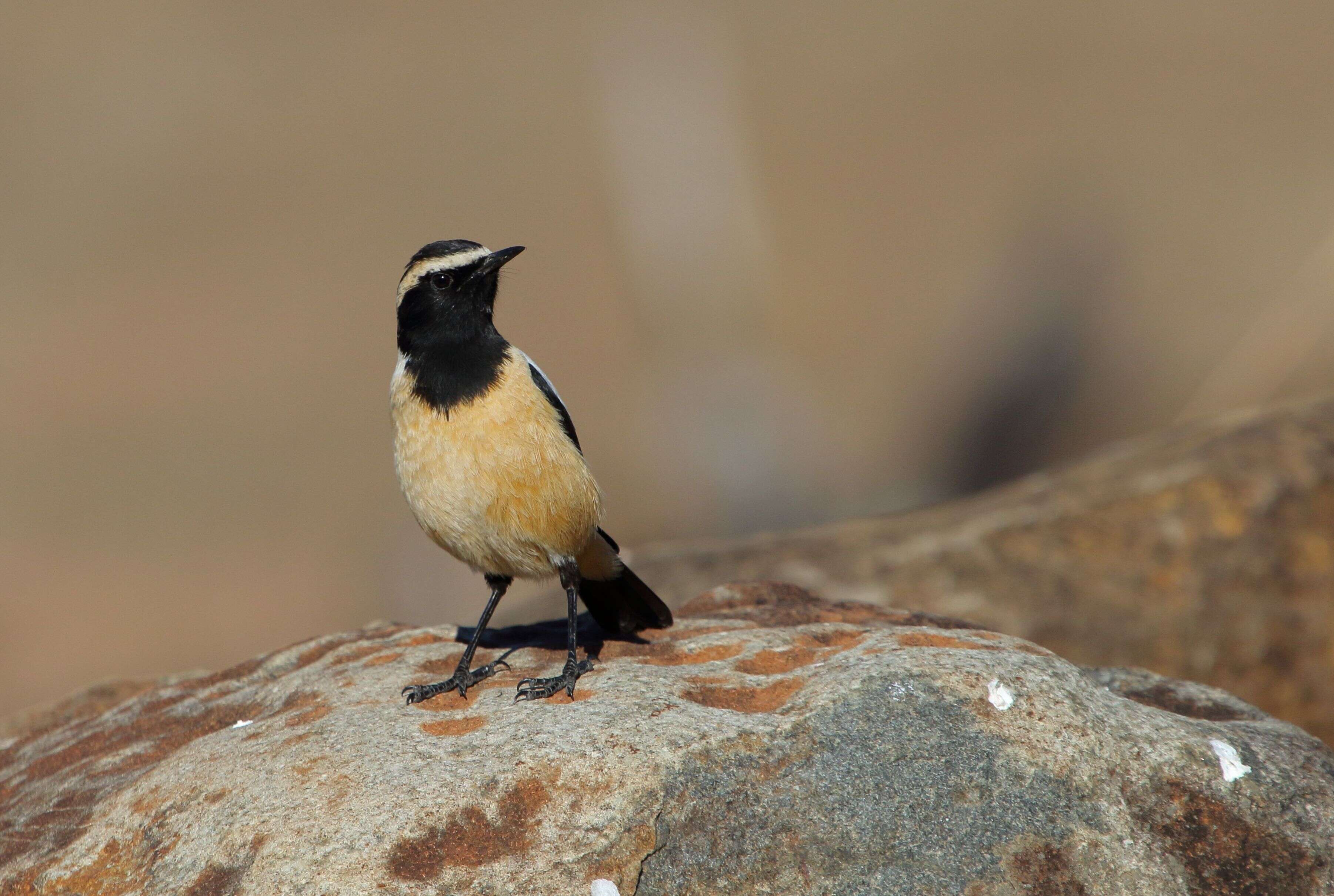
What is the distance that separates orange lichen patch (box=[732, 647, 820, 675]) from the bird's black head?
2.15 meters

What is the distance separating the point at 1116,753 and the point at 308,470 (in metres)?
17.4

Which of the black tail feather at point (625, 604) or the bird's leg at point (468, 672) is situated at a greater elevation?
the bird's leg at point (468, 672)

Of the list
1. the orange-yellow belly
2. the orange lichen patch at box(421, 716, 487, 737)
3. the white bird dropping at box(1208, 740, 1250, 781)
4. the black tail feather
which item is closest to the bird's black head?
the orange-yellow belly

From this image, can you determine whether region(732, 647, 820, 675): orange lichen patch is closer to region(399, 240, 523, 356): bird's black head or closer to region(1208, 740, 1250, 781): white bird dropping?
region(1208, 740, 1250, 781): white bird dropping

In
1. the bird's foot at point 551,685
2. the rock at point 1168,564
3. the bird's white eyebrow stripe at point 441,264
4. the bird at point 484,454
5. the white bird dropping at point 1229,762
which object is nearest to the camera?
the white bird dropping at point 1229,762

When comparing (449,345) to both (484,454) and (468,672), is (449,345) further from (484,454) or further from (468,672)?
(468,672)

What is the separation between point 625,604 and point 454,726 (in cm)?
170

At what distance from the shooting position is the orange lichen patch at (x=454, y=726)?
17.0ft

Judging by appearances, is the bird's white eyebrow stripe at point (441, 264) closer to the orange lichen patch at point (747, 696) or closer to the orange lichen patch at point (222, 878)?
the orange lichen patch at point (747, 696)

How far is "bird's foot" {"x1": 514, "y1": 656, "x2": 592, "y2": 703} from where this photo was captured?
5.51 metres

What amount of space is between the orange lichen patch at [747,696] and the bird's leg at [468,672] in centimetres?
115

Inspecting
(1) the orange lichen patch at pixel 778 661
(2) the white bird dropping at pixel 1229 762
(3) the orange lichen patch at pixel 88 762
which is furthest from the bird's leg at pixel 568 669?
(2) the white bird dropping at pixel 1229 762

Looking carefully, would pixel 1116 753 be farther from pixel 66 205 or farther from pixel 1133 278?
pixel 66 205

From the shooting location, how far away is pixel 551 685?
5.58m
